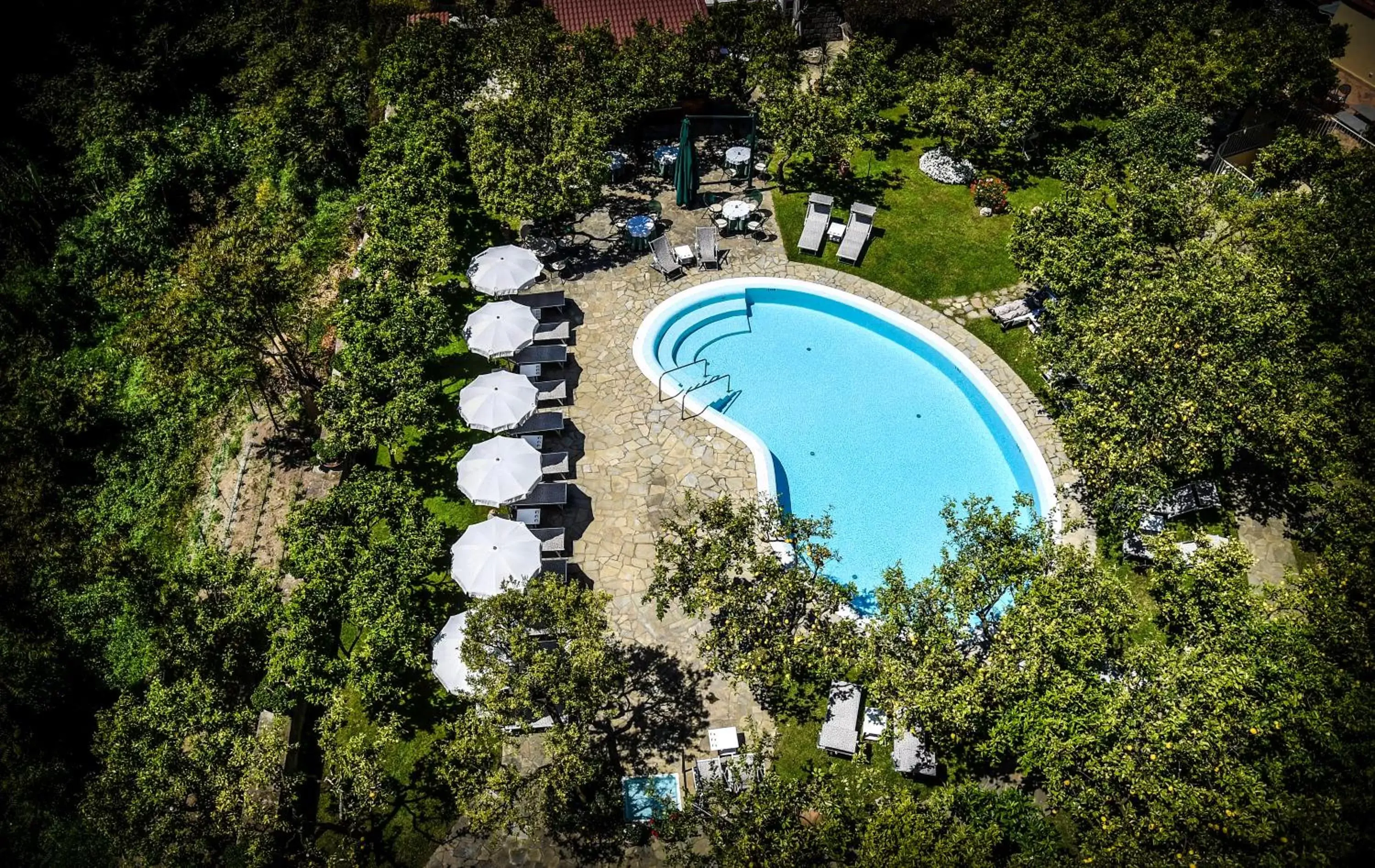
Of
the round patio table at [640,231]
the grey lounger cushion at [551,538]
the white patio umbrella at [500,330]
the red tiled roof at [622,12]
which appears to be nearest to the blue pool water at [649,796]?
the grey lounger cushion at [551,538]

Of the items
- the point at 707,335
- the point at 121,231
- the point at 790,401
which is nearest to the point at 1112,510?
the point at 790,401

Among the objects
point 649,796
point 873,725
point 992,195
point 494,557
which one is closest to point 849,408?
point 873,725

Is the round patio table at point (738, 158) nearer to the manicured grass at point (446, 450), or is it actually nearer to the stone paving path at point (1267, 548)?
the manicured grass at point (446, 450)

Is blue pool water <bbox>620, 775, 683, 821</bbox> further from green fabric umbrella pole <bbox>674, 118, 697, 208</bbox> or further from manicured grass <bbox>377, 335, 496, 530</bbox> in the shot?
green fabric umbrella pole <bbox>674, 118, 697, 208</bbox>

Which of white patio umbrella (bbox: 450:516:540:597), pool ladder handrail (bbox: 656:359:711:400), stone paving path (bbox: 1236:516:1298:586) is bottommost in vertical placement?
white patio umbrella (bbox: 450:516:540:597)

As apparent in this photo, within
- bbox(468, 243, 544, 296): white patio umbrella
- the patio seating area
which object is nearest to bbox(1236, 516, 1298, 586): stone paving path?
the patio seating area

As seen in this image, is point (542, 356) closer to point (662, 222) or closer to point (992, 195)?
point (662, 222)
